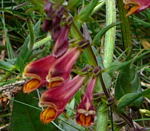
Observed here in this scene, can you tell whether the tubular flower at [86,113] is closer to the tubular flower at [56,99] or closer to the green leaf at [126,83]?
the tubular flower at [56,99]

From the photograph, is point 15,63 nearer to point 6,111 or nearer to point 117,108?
point 6,111

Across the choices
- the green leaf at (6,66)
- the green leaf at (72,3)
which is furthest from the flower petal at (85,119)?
the green leaf at (6,66)

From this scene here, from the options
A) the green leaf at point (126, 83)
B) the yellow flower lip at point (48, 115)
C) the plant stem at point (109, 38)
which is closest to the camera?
the yellow flower lip at point (48, 115)

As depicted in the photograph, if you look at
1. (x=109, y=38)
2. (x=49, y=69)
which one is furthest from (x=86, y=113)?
(x=109, y=38)

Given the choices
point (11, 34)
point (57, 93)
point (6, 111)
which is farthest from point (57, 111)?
point (11, 34)

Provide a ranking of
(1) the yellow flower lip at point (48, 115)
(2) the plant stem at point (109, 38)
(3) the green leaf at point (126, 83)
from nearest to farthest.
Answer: (1) the yellow flower lip at point (48, 115), (3) the green leaf at point (126, 83), (2) the plant stem at point (109, 38)

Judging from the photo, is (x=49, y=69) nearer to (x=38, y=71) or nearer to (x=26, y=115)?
(x=38, y=71)
